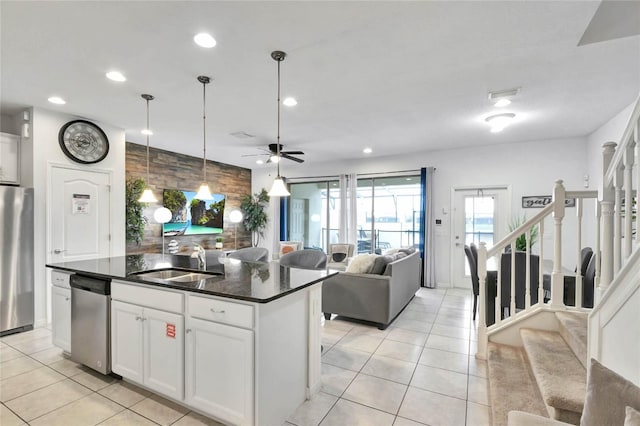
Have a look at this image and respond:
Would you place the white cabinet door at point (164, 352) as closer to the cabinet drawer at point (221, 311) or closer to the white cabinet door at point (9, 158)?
the cabinet drawer at point (221, 311)

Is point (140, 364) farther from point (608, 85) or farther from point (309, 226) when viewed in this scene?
point (309, 226)

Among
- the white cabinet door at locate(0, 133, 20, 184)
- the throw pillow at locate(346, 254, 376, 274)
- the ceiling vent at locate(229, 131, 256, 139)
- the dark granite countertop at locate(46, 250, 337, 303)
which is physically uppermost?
the ceiling vent at locate(229, 131, 256, 139)

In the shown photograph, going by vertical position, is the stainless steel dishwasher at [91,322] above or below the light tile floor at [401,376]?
Answer: above

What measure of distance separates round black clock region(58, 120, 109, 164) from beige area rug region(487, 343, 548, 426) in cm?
521

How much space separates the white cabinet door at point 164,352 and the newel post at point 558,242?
2.98 m

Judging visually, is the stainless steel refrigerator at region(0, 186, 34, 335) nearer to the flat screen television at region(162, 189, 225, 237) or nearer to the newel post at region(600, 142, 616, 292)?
the flat screen television at region(162, 189, 225, 237)

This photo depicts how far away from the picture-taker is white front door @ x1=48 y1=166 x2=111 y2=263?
3898mm

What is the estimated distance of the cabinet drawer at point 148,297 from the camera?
208cm

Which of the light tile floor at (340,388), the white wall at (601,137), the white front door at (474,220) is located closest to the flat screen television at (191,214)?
the light tile floor at (340,388)

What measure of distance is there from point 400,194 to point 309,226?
2.44 metres

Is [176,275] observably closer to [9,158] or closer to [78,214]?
[78,214]

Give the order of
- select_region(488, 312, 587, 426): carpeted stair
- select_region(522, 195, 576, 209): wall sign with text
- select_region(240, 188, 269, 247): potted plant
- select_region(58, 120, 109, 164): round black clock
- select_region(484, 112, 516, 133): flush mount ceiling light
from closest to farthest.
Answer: select_region(488, 312, 587, 426): carpeted stair
select_region(484, 112, 516, 133): flush mount ceiling light
select_region(58, 120, 109, 164): round black clock
select_region(522, 195, 576, 209): wall sign with text
select_region(240, 188, 269, 247): potted plant

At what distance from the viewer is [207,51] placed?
2484 mm

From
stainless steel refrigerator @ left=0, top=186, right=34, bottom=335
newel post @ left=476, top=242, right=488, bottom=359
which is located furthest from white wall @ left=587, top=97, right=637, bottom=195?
stainless steel refrigerator @ left=0, top=186, right=34, bottom=335
